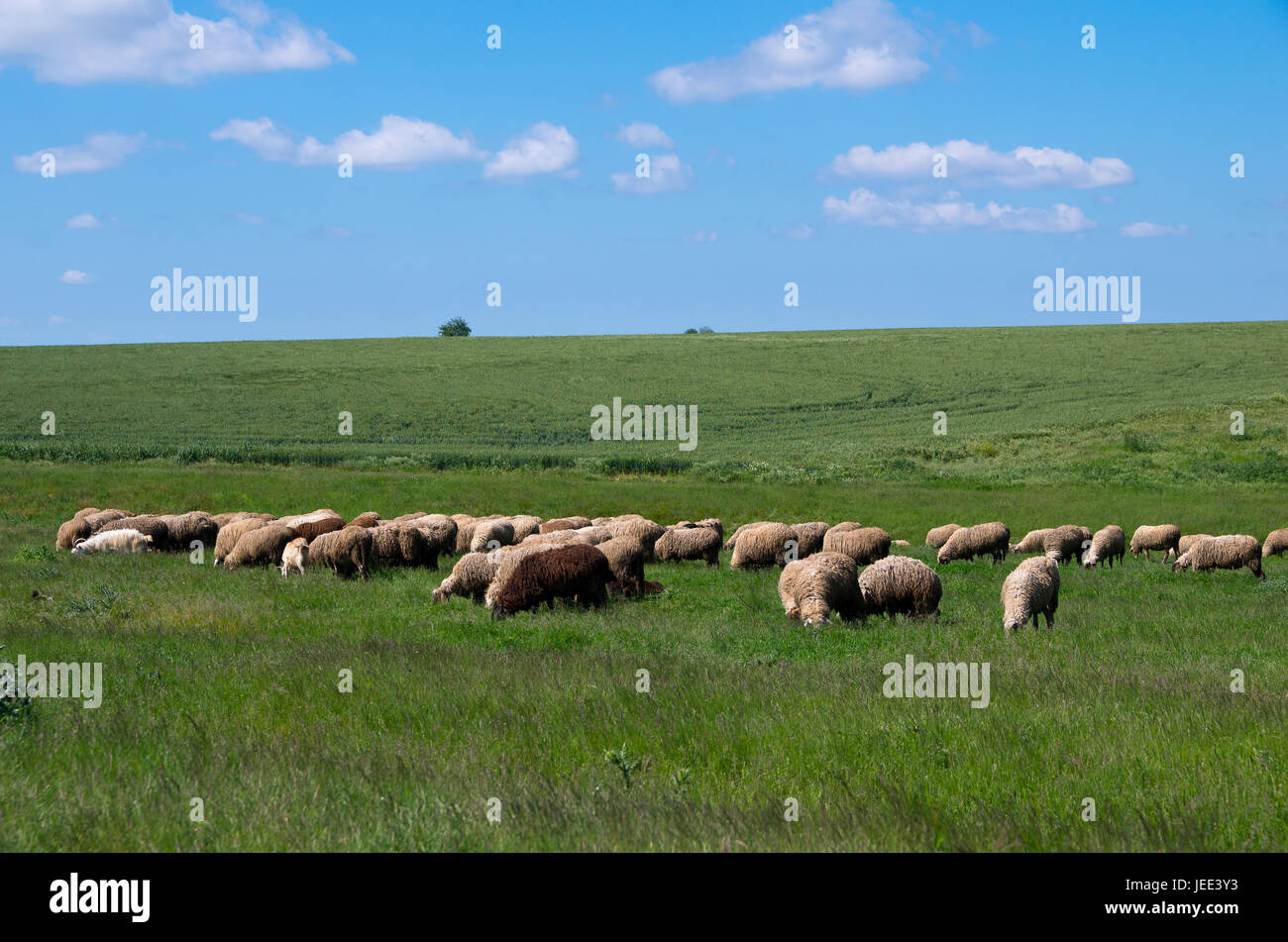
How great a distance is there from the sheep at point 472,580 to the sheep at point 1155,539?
2096 centimetres

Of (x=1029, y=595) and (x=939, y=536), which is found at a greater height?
(x=1029, y=595)

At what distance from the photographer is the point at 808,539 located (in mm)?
24078

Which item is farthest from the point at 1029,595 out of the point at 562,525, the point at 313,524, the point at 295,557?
the point at 313,524

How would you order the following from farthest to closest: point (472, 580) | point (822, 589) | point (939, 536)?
point (939, 536) → point (472, 580) → point (822, 589)

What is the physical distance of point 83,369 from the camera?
79.6 metres

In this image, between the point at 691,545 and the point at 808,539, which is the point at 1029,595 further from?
the point at 691,545

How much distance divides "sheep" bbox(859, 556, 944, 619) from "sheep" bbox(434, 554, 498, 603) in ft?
19.4

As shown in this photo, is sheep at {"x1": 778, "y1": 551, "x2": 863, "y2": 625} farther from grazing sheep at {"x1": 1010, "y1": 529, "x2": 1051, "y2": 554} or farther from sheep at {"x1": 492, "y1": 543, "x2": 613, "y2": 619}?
grazing sheep at {"x1": 1010, "y1": 529, "x2": 1051, "y2": 554}

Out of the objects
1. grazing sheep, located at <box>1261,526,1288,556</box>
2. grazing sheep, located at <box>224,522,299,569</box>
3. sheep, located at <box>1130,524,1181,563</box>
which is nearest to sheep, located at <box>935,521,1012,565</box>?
sheep, located at <box>1130,524,1181,563</box>

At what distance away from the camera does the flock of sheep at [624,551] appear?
1441 cm

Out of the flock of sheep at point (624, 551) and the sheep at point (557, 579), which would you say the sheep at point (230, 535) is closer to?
the flock of sheep at point (624, 551)

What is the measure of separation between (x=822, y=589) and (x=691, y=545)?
9.90m
